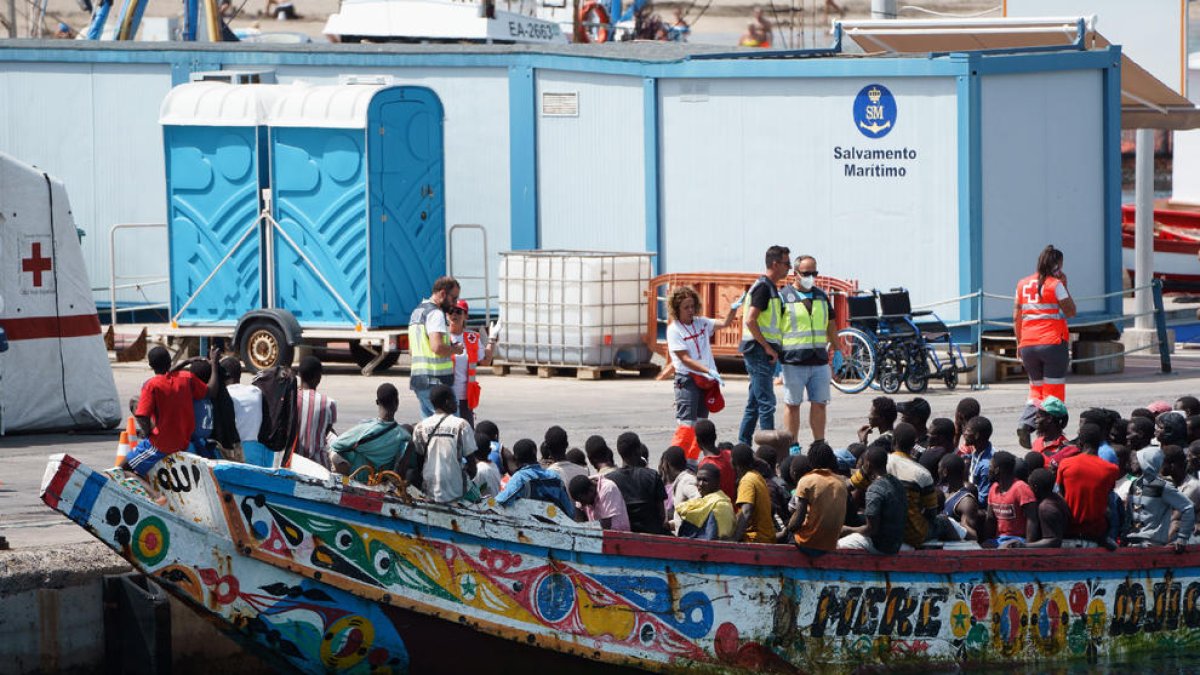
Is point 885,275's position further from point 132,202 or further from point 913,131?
point 132,202

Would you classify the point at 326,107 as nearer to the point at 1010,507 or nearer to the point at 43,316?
the point at 43,316

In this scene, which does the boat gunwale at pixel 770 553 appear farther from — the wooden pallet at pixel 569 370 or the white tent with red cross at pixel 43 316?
the wooden pallet at pixel 569 370

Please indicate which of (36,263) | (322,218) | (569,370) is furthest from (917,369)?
(36,263)

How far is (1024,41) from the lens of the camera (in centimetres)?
2284

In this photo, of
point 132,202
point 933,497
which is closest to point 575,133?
point 132,202

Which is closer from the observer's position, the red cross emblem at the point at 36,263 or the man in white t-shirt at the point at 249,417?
the man in white t-shirt at the point at 249,417

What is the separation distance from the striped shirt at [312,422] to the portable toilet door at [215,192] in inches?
383

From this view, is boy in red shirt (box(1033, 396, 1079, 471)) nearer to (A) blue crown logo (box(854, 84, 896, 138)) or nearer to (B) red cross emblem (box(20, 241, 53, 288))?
(B) red cross emblem (box(20, 241, 53, 288))

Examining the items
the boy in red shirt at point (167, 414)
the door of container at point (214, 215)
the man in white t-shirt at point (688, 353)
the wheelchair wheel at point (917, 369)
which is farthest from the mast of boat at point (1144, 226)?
the boy in red shirt at point (167, 414)

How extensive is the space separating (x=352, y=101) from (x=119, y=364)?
14.5ft

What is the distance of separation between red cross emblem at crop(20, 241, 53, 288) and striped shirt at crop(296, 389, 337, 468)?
17.5ft

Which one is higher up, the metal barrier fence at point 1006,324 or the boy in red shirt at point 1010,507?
the metal barrier fence at point 1006,324

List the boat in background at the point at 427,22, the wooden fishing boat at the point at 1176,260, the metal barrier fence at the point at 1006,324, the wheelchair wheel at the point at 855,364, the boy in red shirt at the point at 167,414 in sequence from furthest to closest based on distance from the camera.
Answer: the boat in background at the point at 427,22 < the wooden fishing boat at the point at 1176,260 < the metal barrier fence at the point at 1006,324 < the wheelchair wheel at the point at 855,364 < the boy in red shirt at the point at 167,414

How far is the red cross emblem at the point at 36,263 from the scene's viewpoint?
17.1m
